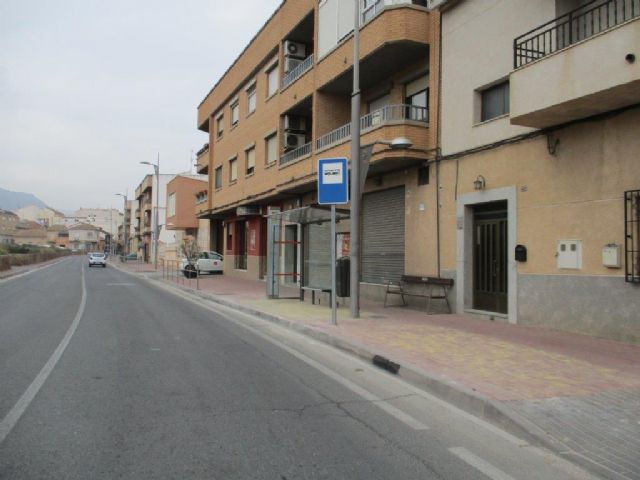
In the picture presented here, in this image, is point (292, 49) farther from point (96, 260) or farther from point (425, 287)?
point (96, 260)

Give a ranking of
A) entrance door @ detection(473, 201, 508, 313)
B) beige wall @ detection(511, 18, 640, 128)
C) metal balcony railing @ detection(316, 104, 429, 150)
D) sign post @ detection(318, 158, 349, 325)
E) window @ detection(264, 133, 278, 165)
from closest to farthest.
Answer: beige wall @ detection(511, 18, 640, 128) < sign post @ detection(318, 158, 349, 325) < entrance door @ detection(473, 201, 508, 313) < metal balcony railing @ detection(316, 104, 429, 150) < window @ detection(264, 133, 278, 165)

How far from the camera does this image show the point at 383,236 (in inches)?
604

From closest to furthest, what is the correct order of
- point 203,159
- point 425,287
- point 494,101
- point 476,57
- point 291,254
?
point 494,101, point 476,57, point 425,287, point 291,254, point 203,159

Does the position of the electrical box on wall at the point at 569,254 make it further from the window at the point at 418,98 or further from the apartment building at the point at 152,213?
the apartment building at the point at 152,213

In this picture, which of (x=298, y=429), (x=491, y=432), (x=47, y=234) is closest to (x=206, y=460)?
(x=298, y=429)

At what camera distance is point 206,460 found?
3705 millimetres

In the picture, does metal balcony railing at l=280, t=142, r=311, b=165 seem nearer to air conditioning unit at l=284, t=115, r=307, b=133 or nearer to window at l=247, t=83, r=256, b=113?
air conditioning unit at l=284, t=115, r=307, b=133

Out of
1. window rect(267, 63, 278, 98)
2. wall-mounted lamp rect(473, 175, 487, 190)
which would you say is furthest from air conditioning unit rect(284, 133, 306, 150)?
wall-mounted lamp rect(473, 175, 487, 190)

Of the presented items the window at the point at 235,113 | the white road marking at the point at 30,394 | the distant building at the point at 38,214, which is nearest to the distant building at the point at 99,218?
the distant building at the point at 38,214

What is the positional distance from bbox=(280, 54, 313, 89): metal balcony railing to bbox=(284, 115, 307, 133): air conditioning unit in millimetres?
1260

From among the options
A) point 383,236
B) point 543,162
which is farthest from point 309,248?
point 543,162

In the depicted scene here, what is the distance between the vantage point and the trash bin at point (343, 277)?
41.7 ft

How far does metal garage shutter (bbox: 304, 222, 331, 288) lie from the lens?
14.0 m

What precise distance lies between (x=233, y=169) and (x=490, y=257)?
19554 mm
